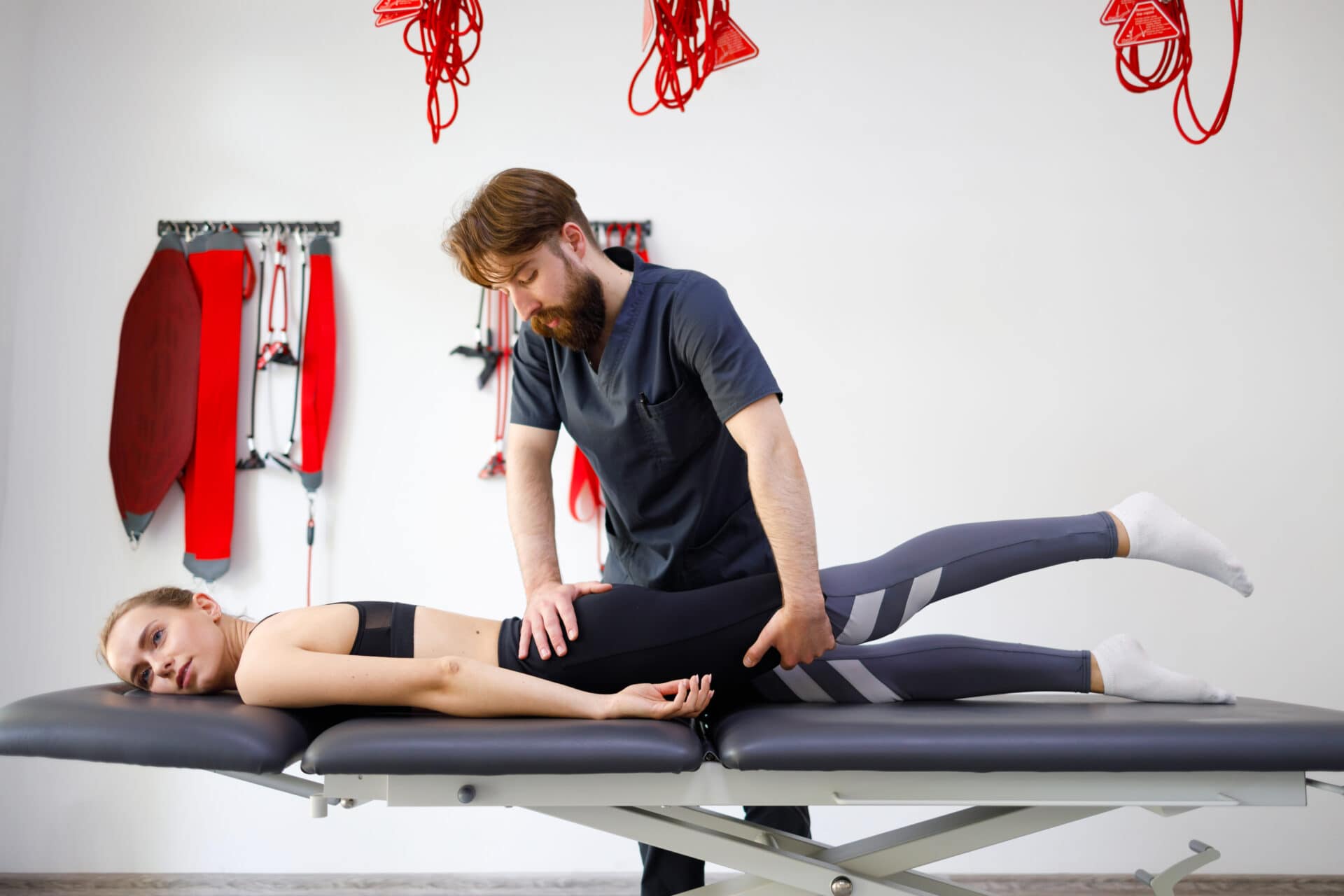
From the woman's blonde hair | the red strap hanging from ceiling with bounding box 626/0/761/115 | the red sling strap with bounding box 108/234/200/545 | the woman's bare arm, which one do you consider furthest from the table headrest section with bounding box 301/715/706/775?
the red sling strap with bounding box 108/234/200/545

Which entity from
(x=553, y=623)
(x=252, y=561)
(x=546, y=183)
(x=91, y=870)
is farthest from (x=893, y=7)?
(x=91, y=870)

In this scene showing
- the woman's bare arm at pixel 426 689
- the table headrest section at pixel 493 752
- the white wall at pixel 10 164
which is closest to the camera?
the table headrest section at pixel 493 752

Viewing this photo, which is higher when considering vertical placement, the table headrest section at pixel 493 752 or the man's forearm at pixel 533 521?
the man's forearm at pixel 533 521

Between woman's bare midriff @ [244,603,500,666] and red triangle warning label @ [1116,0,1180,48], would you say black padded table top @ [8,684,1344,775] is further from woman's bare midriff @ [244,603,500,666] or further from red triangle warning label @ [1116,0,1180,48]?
red triangle warning label @ [1116,0,1180,48]

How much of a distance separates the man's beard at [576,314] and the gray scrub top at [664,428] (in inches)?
1.4

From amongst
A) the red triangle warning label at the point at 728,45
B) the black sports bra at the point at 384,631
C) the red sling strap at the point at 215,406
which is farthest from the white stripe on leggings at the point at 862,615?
the red sling strap at the point at 215,406

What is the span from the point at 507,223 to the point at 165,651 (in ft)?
2.61

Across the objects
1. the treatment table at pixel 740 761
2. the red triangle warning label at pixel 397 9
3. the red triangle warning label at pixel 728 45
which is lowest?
the treatment table at pixel 740 761

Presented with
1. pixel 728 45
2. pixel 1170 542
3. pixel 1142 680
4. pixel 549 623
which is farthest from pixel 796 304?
pixel 549 623

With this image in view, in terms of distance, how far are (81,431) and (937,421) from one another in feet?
7.78

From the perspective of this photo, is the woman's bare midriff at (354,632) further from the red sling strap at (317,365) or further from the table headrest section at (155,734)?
the red sling strap at (317,365)

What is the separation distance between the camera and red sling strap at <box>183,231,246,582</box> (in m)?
2.48

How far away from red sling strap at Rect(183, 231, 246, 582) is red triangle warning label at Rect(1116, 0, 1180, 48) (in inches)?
87.8

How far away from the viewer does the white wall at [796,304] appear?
247 centimetres
